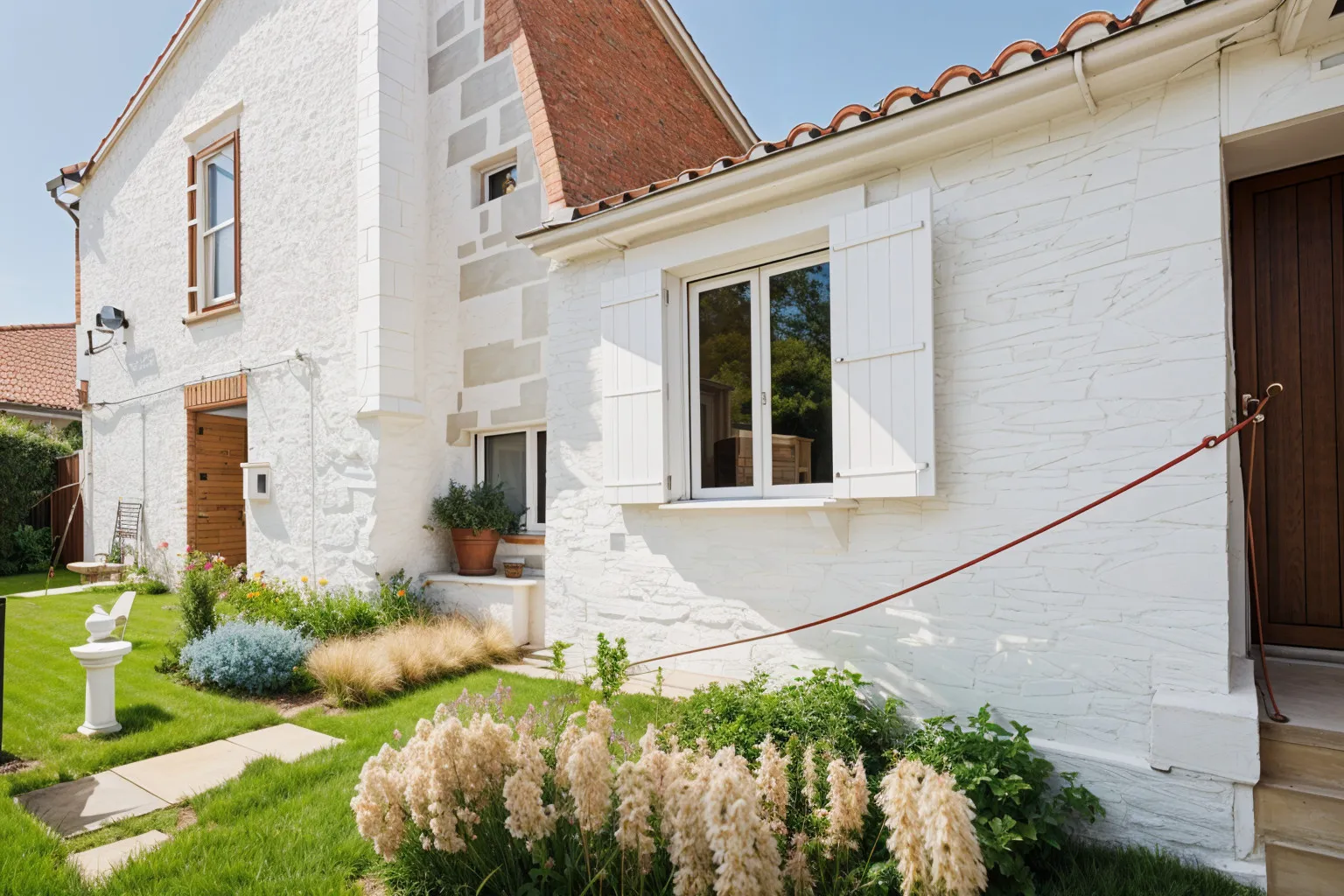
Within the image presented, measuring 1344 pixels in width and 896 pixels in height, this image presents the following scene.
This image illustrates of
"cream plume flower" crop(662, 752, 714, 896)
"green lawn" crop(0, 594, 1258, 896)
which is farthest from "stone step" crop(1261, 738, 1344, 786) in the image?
"cream plume flower" crop(662, 752, 714, 896)

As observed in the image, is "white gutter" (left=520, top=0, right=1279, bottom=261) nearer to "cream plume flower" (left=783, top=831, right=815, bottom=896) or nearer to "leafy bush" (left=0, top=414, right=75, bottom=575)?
"cream plume flower" (left=783, top=831, right=815, bottom=896)

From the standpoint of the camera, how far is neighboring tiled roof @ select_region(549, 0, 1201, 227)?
2957mm

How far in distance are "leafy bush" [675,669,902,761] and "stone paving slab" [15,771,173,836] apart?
2715mm

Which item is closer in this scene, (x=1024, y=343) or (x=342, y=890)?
(x=342, y=890)

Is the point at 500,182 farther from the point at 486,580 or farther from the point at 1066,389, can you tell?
the point at 1066,389

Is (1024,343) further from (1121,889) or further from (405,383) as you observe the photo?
(405,383)

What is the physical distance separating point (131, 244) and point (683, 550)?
10372mm

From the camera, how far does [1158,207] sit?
3.10 m

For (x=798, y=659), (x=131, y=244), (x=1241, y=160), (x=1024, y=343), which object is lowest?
(x=798, y=659)

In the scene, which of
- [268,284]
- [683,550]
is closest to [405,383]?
[268,284]

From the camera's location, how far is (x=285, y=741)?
4188 mm

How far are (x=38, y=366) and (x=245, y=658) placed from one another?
14.0 metres

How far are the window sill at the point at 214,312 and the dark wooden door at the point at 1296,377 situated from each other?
9.59m

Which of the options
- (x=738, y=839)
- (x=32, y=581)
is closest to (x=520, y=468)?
(x=738, y=839)
